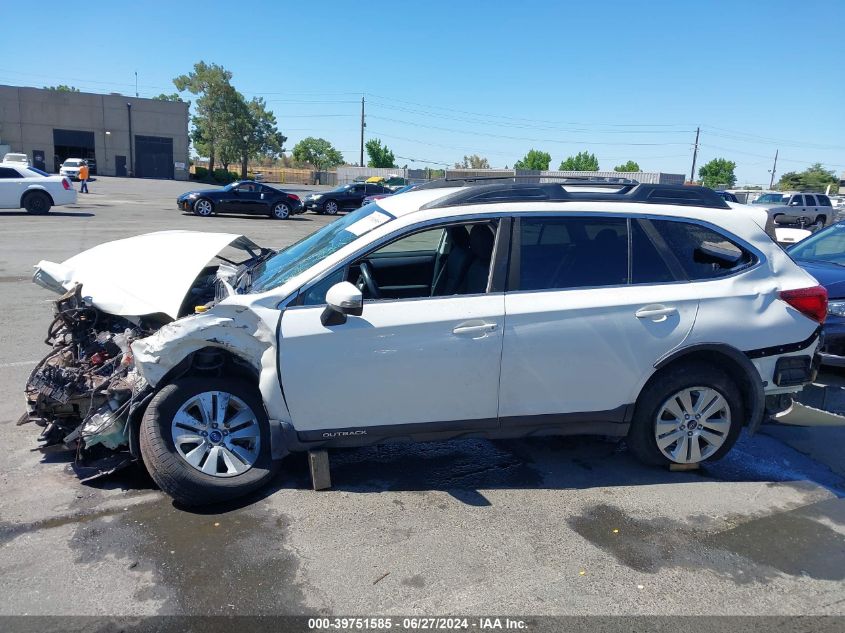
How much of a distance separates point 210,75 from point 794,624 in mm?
72839

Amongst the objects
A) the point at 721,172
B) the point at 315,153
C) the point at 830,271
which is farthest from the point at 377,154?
the point at 830,271

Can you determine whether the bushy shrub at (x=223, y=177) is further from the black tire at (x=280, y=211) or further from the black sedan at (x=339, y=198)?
the black tire at (x=280, y=211)

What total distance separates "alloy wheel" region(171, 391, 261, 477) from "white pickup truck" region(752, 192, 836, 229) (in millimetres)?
30655

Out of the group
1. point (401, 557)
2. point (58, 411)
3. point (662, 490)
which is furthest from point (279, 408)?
point (662, 490)

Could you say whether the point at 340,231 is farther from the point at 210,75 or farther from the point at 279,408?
the point at 210,75

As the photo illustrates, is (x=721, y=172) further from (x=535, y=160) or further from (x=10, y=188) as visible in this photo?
(x=10, y=188)

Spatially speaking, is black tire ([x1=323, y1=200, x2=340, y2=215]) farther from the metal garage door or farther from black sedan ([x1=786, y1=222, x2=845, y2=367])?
the metal garage door

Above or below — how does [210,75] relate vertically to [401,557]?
above

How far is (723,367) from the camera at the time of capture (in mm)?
4246

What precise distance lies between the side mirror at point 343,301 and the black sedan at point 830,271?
3.39m

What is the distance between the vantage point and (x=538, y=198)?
166 inches

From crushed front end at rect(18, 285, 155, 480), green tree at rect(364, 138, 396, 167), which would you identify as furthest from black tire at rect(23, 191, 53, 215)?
green tree at rect(364, 138, 396, 167)

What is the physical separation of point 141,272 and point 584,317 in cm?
313

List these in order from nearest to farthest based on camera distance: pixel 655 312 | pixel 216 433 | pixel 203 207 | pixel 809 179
A: pixel 216 433
pixel 655 312
pixel 203 207
pixel 809 179
